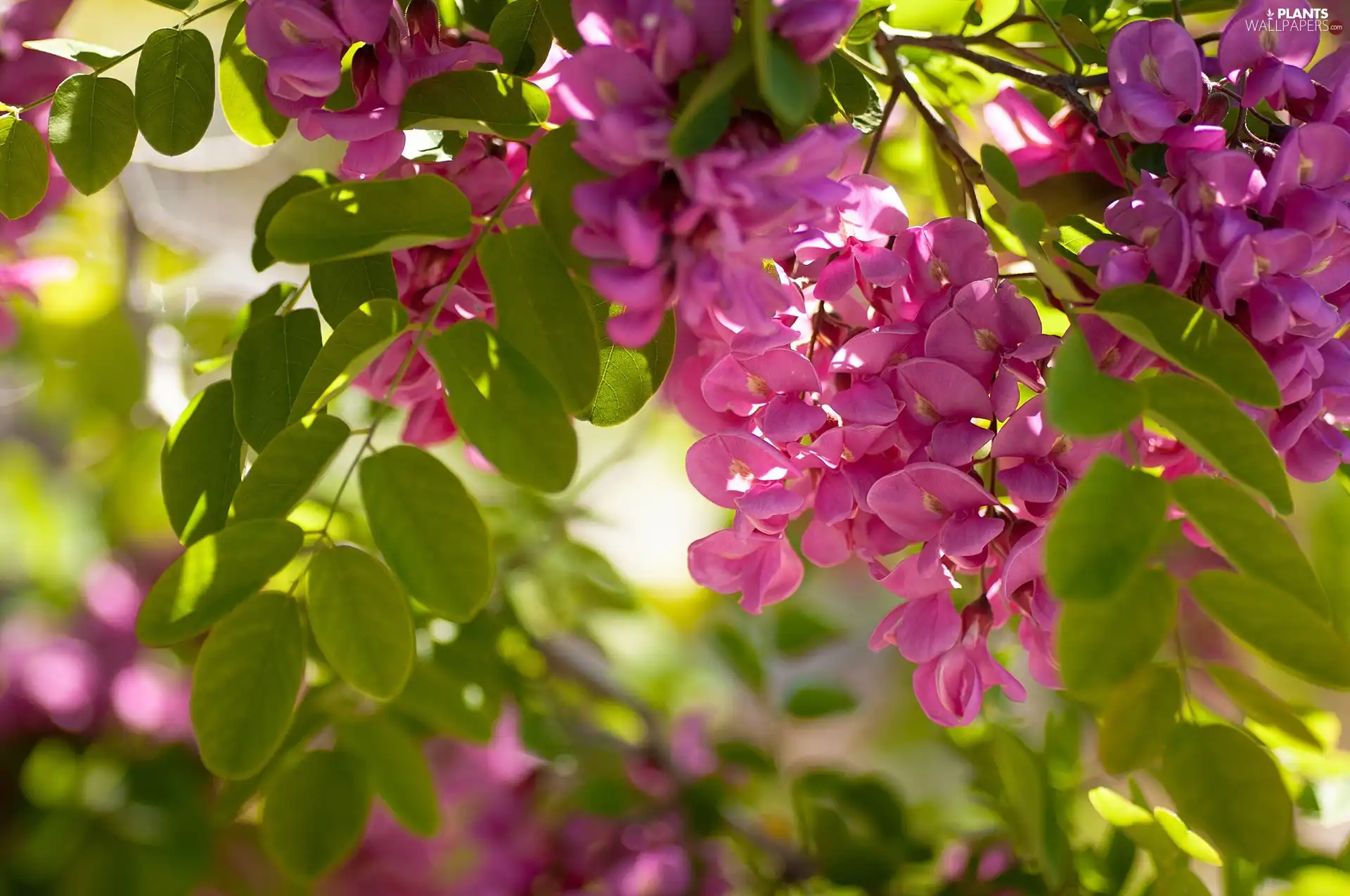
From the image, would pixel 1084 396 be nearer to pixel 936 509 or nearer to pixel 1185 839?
pixel 936 509

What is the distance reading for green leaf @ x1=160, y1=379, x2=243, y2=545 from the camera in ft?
1.21

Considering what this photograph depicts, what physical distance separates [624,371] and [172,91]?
19 cm

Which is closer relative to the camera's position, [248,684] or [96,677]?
[248,684]

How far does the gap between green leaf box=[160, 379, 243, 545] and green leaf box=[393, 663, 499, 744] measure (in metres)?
0.21

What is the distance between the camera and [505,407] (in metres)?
0.30

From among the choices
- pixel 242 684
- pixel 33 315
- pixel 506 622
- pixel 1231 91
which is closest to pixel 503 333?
pixel 242 684

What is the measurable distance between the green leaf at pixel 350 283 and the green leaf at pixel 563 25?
97 millimetres

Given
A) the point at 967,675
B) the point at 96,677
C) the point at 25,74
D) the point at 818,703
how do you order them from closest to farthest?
the point at 967,675 < the point at 25,74 < the point at 818,703 < the point at 96,677

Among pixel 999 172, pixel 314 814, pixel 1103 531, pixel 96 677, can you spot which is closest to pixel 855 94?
pixel 999 172

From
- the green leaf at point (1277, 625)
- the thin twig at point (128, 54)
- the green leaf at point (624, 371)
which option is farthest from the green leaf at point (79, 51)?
the green leaf at point (1277, 625)

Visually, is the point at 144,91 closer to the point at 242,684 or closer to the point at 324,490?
the point at 242,684

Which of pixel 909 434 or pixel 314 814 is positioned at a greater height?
pixel 909 434

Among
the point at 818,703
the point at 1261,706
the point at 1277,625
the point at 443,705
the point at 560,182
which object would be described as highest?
the point at 560,182

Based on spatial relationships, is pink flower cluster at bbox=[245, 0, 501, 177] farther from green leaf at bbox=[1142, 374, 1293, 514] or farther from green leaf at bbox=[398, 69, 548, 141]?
green leaf at bbox=[1142, 374, 1293, 514]
